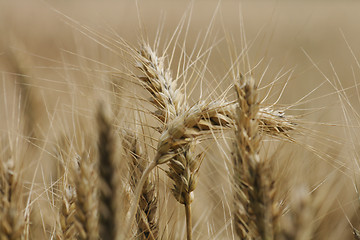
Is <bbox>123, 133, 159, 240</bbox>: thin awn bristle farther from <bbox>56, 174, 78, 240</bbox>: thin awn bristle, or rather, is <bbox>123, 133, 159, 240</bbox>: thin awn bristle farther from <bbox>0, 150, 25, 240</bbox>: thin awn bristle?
<bbox>0, 150, 25, 240</bbox>: thin awn bristle

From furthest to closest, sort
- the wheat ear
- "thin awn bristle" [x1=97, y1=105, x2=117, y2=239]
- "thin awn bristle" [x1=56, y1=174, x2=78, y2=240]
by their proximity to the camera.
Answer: "thin awn bristle" [x1=56, y1=174, x2=78, y2=240] → the wheat ear → "thin awn bristle" [x1=97, y1=105, x2=117, y2=239]

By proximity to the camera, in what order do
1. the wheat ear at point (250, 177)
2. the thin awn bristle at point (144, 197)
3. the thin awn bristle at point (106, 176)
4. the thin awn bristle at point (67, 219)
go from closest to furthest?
the thin awn bristle at point (106, 176), the wheat ear at point (250, 177), the thin awn bristle at point (67, 219), the thin awn bristle at point (144, 197)

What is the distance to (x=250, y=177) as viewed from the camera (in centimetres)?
89

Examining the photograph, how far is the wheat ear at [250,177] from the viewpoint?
0.86 m

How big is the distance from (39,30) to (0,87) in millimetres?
3196

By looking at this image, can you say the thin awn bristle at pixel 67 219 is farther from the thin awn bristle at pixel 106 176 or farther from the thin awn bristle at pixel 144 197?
the thin awn bristle at pixel 106 176

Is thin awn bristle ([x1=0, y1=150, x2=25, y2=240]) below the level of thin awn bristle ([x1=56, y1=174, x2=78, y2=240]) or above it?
above

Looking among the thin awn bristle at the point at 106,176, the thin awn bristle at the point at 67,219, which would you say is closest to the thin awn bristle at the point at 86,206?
the thin awn bristle at the point at 106,176

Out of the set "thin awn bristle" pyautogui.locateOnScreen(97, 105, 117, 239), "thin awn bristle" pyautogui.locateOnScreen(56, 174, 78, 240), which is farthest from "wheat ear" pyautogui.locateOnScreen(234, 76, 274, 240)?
"thin awn bristle" pyautogui.locateOnScreen(56, 174, 78, 240)

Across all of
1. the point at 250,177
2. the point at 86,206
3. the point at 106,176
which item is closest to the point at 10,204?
the point at 86,206

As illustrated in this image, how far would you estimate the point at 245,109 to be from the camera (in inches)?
39.1

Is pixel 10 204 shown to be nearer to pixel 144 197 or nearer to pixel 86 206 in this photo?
pixel 86 206

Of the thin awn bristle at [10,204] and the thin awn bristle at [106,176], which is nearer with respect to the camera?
the thin awn bristle at [106,176]

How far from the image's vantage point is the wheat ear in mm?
862
